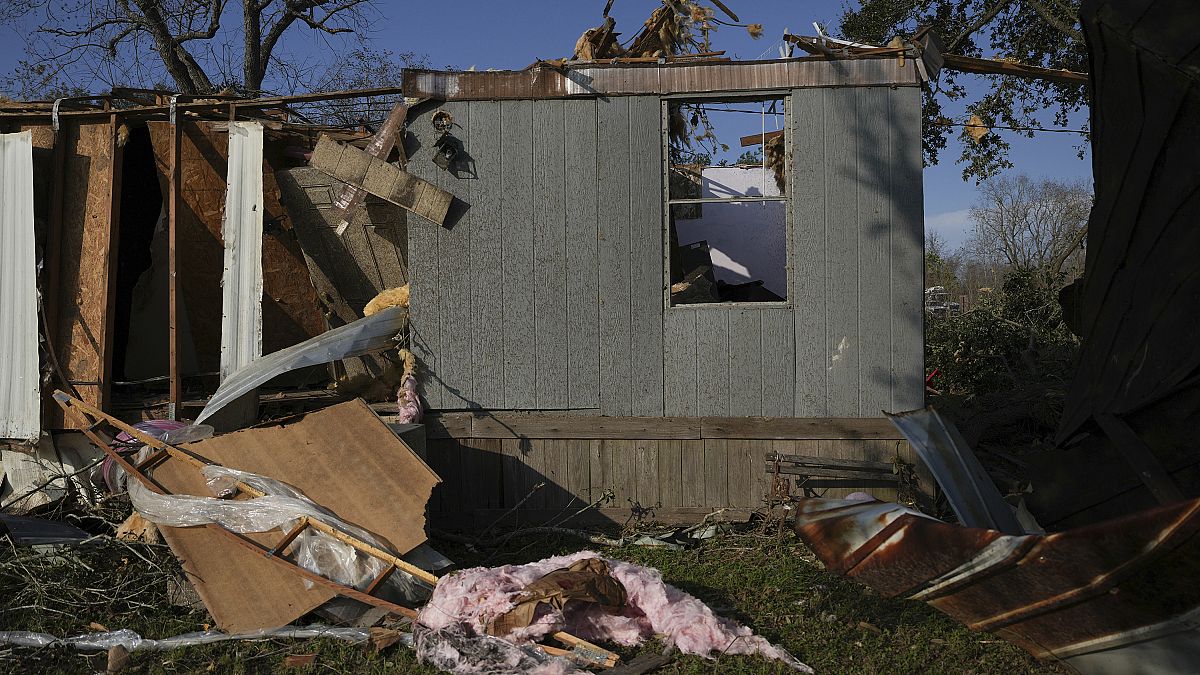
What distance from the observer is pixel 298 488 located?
5.18 meters

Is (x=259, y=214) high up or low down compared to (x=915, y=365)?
up

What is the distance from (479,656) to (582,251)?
10.1 feet

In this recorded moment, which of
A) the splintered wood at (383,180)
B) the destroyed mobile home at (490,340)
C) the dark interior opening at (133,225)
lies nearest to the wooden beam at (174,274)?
the destroyed mobile home at (490,340)

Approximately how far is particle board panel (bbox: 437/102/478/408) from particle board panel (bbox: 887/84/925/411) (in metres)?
3.04

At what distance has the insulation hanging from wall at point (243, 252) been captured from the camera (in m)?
6.57

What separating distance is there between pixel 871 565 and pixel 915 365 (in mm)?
4421

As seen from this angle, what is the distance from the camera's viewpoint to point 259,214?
21.8 feet

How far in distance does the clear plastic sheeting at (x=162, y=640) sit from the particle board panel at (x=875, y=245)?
3.59 meters

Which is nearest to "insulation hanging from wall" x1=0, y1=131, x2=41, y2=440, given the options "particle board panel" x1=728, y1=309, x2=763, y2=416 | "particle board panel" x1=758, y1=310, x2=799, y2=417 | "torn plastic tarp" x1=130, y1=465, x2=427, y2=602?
"torn plastic tarp" x1=130, y1=465, x2=427, y2=602

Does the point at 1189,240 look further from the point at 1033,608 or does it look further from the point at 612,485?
the point at 612,485

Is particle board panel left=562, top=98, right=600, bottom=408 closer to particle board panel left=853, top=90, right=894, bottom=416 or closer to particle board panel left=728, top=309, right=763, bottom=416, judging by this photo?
particle board panel left=728, top=309, right=763, bottom=416

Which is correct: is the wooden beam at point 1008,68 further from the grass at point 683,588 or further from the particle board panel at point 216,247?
the particle board panel at point 216,247

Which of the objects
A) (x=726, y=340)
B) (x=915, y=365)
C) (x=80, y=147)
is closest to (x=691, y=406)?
(x=726, y=340)

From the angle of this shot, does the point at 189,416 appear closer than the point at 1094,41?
No
